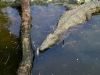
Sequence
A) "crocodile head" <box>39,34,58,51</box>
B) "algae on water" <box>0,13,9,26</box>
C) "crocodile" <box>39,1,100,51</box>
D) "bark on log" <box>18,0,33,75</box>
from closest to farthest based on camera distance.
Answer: "bark on log" <box>18,0,33,75</box> → "crocodile head" <box>39,34,58,51</box> → "crocodile" <box>39,1,100,51</box> → "algae on water" <box>0,13,9,26</box>

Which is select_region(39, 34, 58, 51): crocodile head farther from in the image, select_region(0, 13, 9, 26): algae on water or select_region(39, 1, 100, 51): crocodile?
select_region(0, 13, 9, 26): algae on water

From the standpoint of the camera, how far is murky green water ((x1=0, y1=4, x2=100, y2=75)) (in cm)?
637

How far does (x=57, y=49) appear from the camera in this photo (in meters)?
7.18

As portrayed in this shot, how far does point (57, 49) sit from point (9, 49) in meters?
1.25

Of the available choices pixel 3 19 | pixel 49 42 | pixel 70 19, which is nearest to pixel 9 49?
pixel 49 42

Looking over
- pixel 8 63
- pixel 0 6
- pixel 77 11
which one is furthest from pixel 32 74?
pixel 0 6

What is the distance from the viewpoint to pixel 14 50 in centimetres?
716

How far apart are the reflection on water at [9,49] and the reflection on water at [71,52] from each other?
20.3 inches

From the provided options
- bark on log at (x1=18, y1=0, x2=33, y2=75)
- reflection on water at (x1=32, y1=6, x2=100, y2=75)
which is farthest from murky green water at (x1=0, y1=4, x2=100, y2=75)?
bark on log at (x1=18, y1=0, x2=33, y2=75)

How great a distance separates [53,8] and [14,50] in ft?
12.0

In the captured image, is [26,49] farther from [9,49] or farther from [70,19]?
[70,19]

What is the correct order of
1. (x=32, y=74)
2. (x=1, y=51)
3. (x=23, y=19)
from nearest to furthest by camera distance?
1. (x=32, y=74)
2. (x=1, y=51)
3. (x=23, y=19)

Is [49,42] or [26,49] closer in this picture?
[26,49]

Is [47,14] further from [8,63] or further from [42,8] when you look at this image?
[8,63]
